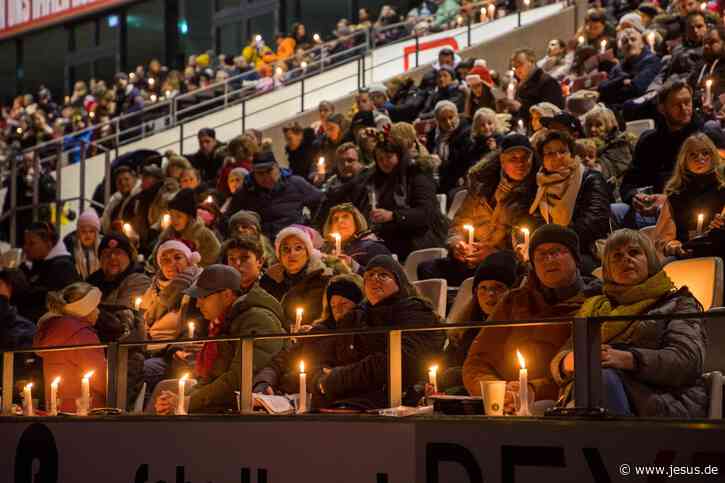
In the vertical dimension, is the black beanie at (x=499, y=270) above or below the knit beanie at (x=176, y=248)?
below

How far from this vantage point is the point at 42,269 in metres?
10.0

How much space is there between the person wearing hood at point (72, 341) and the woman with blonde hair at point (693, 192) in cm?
289

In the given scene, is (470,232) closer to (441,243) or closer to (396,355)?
(441,243)

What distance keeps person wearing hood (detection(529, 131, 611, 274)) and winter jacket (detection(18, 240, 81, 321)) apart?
4298mm

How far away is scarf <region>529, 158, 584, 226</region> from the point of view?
22.4 ft

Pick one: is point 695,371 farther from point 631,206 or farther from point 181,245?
point 181,245

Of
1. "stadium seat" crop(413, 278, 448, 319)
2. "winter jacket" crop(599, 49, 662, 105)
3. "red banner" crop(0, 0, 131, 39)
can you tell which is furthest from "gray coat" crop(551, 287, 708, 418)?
"red banner" crop(0, 0, 131, 39)

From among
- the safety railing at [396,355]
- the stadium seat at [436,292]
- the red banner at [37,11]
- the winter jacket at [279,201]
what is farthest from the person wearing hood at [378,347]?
the red banner at [37,11]

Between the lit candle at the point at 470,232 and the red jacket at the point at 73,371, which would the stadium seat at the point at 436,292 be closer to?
the lit candle at the point at 470,232

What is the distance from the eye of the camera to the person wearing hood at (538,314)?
4.77 meters

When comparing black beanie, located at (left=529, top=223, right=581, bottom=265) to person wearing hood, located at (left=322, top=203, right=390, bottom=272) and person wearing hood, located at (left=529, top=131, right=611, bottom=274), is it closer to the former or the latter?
person wearing hood, located at (left=529, top=131, right=611, bottom=274)

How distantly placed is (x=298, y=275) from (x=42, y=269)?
3563mm

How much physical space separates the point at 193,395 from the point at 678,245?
2485 millimetres

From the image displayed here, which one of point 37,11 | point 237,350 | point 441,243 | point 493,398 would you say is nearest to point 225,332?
point 237,350
